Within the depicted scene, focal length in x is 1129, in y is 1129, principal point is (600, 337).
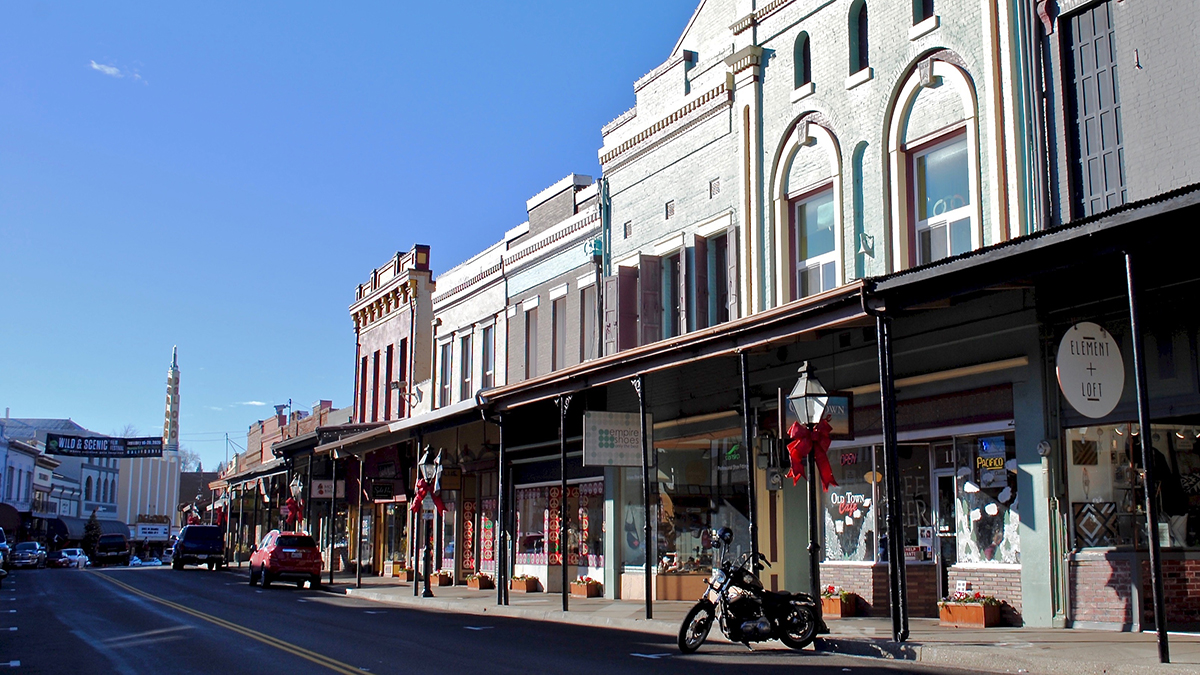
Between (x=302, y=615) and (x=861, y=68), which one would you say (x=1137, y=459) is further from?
(x=302, y=615)

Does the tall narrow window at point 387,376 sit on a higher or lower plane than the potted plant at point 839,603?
higher

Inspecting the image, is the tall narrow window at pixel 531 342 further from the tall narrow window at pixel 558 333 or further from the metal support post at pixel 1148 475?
the metal support post at pixel 1148 475

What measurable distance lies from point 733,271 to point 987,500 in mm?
6536

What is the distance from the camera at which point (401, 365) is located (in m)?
39.3

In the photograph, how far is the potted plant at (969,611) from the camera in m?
14.8

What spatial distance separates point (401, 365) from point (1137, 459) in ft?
94.0

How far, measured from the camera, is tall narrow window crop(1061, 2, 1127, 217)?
14.0 meters

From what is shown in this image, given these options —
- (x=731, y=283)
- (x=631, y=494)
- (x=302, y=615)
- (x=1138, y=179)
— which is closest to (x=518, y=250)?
(x=631, y=494)

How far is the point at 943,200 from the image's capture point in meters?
16.6

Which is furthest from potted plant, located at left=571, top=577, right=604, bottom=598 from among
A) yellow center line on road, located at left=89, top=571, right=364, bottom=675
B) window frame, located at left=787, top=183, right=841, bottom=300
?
window frame, located at left=787, top=183, right=841, bottom=300

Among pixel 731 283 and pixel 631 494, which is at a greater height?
pixel 731 283

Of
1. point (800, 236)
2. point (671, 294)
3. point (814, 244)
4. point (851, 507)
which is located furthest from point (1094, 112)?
point (671, 294)

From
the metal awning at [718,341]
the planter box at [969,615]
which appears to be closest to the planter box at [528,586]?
the metal awning at [718,341]

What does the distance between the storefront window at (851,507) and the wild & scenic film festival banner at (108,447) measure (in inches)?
3603
